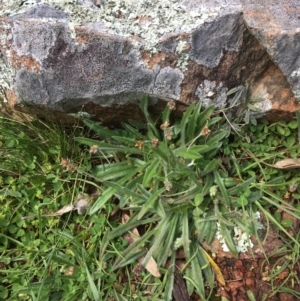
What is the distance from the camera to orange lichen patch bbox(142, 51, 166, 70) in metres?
2.00

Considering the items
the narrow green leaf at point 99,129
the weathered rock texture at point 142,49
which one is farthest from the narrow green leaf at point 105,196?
the weathered rock texture at point 142,49

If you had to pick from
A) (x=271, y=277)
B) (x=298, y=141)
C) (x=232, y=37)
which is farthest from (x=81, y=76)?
(x=271, y=277)

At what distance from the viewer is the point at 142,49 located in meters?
1.99

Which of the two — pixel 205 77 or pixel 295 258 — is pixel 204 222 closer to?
pixel 295 258

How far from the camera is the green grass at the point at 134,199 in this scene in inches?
82.9

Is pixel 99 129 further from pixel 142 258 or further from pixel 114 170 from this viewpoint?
pixel 142 258

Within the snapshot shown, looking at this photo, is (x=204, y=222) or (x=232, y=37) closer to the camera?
(x=232, y=37)

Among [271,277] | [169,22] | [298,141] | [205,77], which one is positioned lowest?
[271,277]

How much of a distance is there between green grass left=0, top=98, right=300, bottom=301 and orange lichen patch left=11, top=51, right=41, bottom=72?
1.00 feet

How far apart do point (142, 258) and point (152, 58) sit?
905 millimetres

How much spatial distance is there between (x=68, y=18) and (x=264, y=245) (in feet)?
4.31

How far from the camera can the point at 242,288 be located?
2104 mm

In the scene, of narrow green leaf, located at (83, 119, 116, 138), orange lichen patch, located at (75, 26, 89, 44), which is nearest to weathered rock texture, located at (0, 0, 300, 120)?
orange lichen patch, located at (75, 26, 89, 44)

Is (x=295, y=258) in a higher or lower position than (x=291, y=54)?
lower
